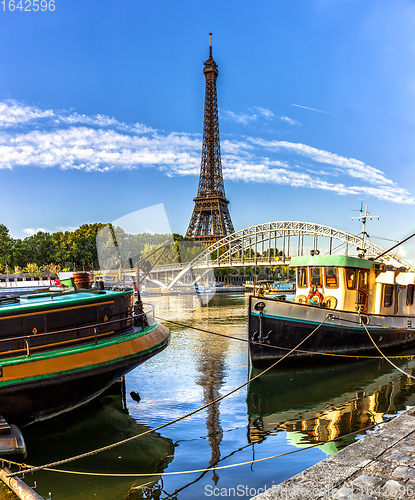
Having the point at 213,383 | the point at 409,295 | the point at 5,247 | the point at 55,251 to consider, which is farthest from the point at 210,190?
the point at 213,383

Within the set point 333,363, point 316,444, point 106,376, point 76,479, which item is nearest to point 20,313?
point 106,376

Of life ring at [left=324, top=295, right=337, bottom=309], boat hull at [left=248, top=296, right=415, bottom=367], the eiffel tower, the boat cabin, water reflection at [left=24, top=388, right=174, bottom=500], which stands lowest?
water reflection at [left=24, top=388, right=174, bottom=500]

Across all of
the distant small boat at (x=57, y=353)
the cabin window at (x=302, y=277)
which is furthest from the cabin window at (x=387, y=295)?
the distant small boat at (x=57, y=353)

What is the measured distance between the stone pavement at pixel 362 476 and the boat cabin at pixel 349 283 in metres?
9.91

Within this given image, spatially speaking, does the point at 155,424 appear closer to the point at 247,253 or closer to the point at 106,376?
the point at 106,376

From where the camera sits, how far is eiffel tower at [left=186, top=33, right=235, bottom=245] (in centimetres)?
9994

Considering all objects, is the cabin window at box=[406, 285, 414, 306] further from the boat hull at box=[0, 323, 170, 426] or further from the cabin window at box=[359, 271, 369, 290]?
the boat hull at box=[0, 323, 170, 426]

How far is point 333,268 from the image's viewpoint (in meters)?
15.4

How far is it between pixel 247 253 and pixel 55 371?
109863mm

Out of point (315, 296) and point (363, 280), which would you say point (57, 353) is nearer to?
point (315, 296)

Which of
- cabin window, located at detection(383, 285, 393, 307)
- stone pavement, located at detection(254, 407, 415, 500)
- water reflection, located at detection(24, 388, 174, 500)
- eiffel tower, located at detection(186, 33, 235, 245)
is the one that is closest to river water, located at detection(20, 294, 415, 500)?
water reflection, located at detection(24, 388, 174, 500)

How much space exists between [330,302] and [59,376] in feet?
36.7

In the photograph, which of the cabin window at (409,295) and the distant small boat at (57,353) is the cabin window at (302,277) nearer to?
the cabin window at (409,295)

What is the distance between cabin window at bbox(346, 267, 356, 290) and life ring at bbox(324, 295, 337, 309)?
77cm
